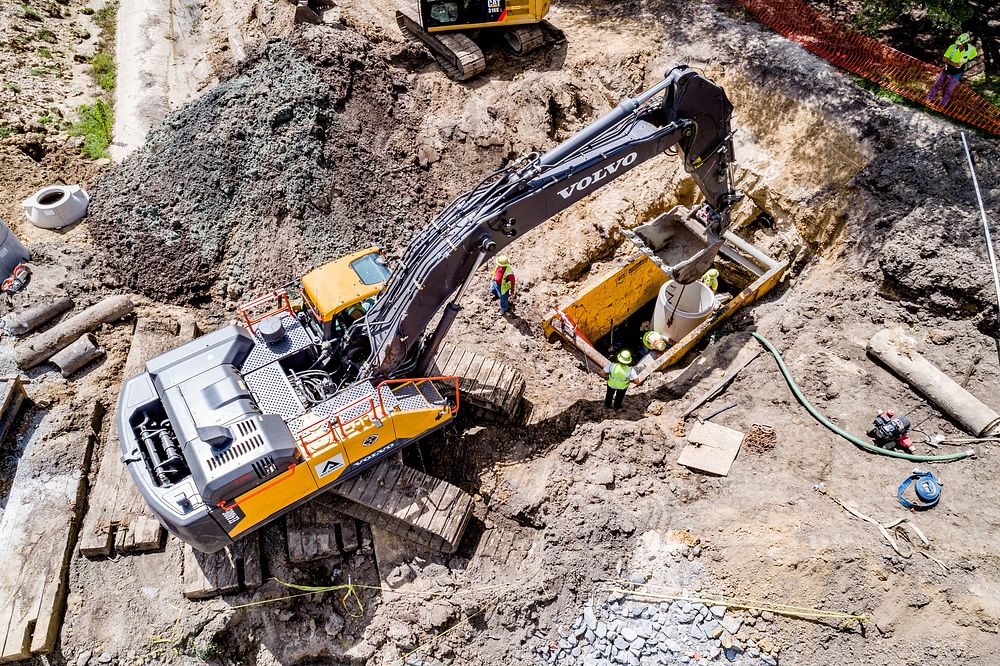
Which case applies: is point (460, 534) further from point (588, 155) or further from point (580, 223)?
point (580, 223)

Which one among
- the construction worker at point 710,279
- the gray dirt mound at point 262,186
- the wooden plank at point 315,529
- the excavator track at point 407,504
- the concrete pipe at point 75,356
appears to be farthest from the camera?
the construction worker at point 710,279

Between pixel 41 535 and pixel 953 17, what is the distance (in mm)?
18094

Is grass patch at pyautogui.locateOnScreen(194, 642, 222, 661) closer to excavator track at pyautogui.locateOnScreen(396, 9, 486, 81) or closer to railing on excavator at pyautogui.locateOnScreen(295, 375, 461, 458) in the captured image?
railing on excavator at pyautogui.locateOnScreen(295, 375, 461, 458)

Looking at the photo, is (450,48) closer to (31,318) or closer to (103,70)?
(103,70)

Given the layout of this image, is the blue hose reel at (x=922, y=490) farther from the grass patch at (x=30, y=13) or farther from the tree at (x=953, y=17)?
the grass patch at (x=30, y=13)

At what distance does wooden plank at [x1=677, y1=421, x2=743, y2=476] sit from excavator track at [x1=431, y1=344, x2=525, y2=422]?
272 centimetres

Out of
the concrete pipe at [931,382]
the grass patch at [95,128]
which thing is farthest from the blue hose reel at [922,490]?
the grass patch at [95,128]

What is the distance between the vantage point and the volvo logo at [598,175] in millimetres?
8562

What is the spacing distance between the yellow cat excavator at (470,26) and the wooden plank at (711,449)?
1059 centimetres

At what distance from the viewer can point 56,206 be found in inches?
508

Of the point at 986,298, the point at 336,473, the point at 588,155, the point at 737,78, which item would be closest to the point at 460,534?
the point at 336,473

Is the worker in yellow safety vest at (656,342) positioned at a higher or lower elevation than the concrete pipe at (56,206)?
higher

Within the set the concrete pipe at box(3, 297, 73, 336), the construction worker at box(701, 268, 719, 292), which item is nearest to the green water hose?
the construction worker at box(701, 268, 719, 292)

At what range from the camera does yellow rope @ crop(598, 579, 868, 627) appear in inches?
290
